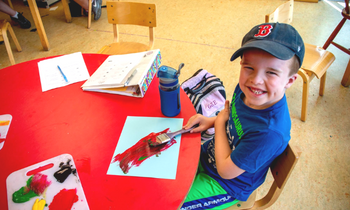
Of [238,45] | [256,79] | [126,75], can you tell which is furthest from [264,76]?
[238,45]

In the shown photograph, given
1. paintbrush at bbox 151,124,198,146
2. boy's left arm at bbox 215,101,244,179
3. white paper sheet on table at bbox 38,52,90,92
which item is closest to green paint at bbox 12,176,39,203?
Result: paintbrush at bbox 151,124,198,146

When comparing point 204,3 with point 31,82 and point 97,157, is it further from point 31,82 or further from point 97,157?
point 97,157

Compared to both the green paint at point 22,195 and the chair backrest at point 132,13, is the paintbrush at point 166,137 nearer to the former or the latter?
the green paint at point 22,195

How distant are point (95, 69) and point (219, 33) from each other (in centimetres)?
221

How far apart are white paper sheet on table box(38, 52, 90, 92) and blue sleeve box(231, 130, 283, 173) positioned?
86cm

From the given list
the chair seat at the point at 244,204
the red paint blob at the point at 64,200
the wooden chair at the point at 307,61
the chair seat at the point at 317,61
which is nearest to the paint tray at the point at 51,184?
the red paint blob at the point at 64,200

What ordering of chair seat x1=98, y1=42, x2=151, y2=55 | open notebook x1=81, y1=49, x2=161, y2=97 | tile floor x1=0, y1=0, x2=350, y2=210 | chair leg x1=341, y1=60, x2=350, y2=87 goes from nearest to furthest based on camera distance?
open notebook x1=81, y1=49, x2=161, y2=97 < tile floor x1=0, y1=0, x2=350, y2=210 < chair seat x1=98, y1=42, x2=151, y2=55 < chair leg x1=341, y1=60, x2=350, y2=87

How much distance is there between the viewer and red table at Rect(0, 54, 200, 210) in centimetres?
69

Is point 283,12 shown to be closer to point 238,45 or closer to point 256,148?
point 238,45

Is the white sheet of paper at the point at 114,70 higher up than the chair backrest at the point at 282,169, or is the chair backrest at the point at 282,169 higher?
the white sheet of paper at the point at 114,70

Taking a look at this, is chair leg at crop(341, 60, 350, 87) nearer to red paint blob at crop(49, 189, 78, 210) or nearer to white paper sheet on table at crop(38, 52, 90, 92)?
white paper sheet on table at crop(38, 52, 90, 92)

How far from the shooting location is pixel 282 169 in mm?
784

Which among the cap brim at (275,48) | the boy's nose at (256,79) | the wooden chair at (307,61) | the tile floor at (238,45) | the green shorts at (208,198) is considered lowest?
the tile floor at (238,45)

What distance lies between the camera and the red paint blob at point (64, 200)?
664 mm
